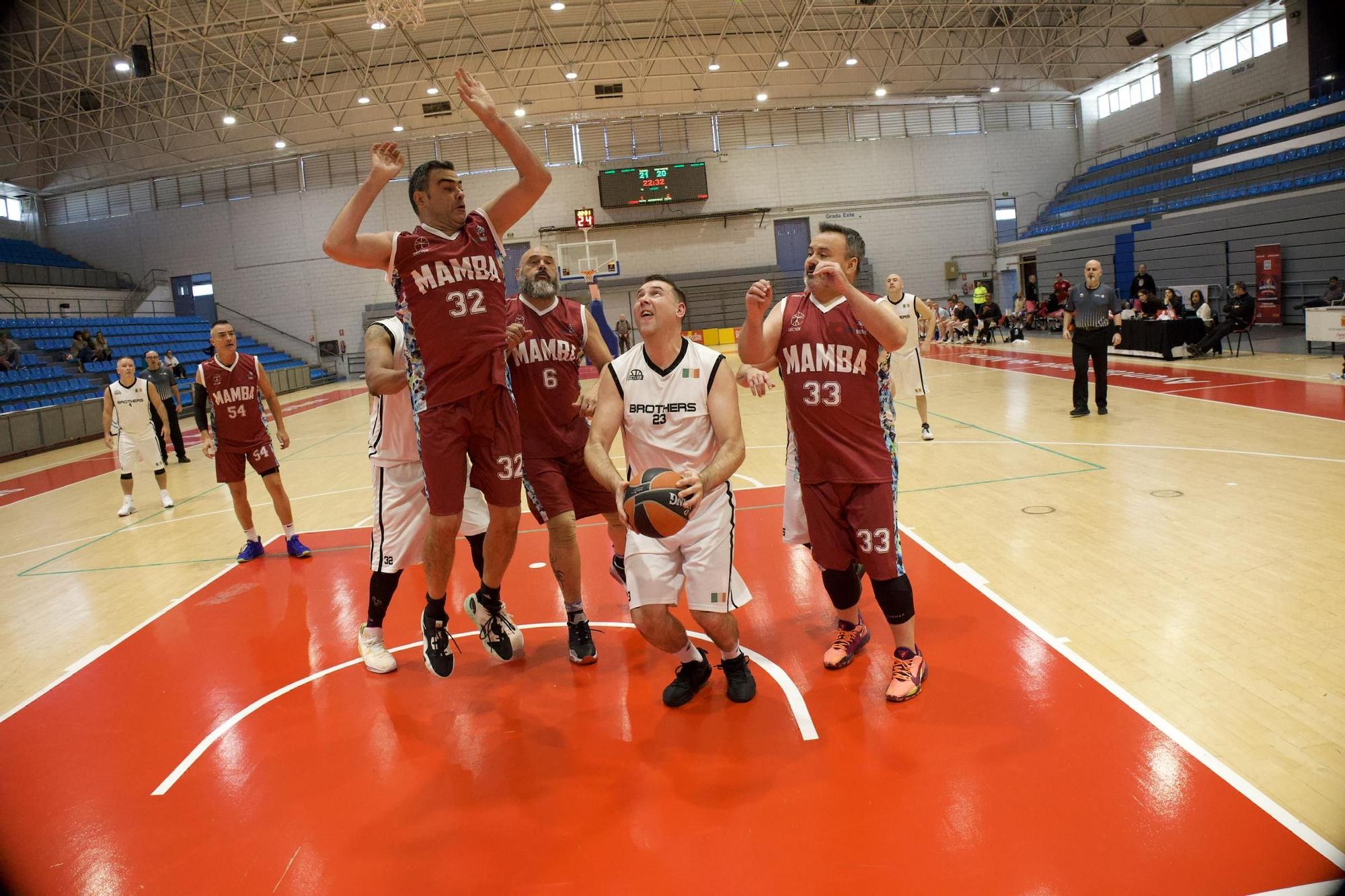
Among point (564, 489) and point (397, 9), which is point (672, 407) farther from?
point (397, 9)

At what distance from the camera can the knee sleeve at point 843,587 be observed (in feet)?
12.7

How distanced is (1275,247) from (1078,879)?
23.9 metres

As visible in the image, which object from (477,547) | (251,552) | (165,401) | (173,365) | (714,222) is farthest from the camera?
(714,222)

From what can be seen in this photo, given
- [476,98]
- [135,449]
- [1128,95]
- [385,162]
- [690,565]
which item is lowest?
[690,565]

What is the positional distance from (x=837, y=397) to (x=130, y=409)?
8934 mm

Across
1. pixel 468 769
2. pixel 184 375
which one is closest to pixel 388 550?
pixel 468 769

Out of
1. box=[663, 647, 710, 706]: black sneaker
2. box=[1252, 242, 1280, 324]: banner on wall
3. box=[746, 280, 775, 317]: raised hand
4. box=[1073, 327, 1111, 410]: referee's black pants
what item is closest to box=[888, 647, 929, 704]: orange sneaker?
box=[663, 647, 710, 706]: black sneaker

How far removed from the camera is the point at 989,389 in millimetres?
14906

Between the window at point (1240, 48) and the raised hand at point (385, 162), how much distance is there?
1162 inches

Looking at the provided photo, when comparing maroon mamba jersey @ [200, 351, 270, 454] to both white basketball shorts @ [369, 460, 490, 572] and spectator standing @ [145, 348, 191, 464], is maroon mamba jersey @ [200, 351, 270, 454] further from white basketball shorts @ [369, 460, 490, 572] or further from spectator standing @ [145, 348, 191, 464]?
spectator standing @ [145, 348, 191, 464]

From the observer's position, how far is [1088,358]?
34.5 ft

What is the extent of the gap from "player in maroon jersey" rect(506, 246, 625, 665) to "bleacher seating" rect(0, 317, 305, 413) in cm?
1801

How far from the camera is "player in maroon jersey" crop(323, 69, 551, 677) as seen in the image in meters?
3.60

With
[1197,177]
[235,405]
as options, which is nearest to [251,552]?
[235,405]
